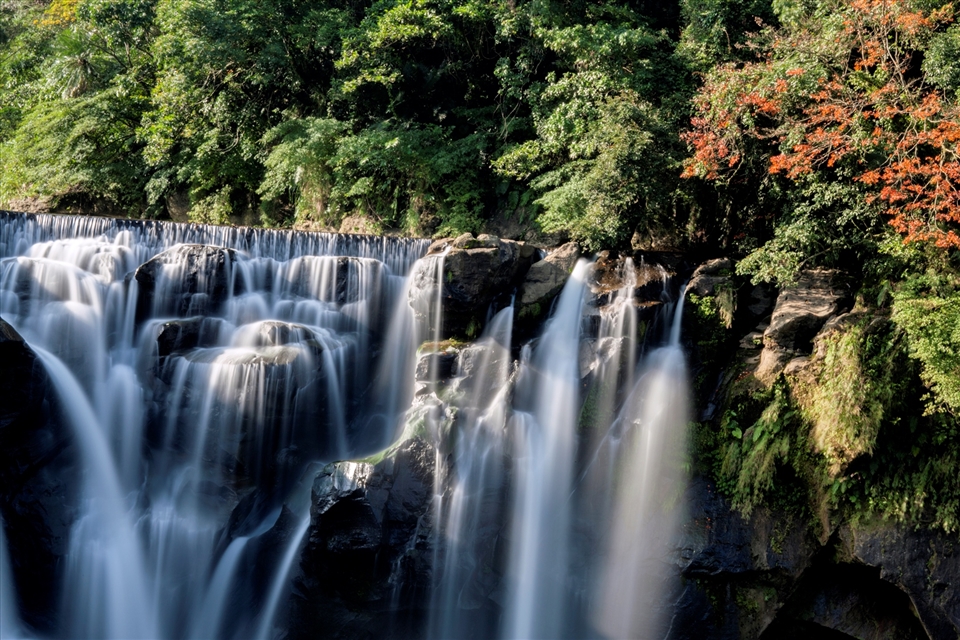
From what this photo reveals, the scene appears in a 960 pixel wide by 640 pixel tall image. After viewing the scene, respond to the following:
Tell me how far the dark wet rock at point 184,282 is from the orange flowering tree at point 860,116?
8883mm

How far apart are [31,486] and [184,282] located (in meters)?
4.19

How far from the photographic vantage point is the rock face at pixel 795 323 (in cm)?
1020

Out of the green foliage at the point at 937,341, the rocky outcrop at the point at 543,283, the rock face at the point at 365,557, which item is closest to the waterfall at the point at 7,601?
the rock face at the point at 365,557

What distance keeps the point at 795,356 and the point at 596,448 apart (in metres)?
3.33

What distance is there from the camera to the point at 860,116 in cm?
994

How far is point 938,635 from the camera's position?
845cm

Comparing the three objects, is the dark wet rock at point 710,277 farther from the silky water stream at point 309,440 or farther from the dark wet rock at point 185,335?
the dark wet rock at point 185,335

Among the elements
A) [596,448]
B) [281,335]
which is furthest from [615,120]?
[281,335]

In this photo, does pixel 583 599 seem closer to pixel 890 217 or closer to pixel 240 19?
pixel 890 217

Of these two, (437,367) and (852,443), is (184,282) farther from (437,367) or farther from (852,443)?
(852,443)

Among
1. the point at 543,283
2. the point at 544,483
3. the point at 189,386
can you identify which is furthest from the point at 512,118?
the point at 189,386

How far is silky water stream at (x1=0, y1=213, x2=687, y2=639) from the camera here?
32.2ft

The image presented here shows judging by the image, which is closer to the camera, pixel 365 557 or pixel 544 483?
pixel 365 557

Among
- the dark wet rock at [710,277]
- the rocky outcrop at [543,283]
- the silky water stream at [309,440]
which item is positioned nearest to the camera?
the silky water stream at [309,440]
